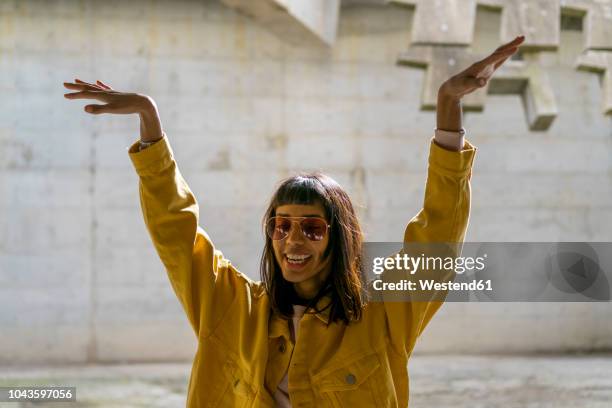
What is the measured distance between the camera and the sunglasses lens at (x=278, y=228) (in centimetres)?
150

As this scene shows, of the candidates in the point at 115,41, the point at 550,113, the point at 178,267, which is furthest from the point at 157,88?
the point at 178,267

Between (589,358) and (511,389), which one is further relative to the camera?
(589,358)

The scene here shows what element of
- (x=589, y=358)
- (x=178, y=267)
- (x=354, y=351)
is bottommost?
(x=589, y=358)

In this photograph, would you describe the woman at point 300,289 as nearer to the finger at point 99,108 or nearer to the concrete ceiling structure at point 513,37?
the finger at point 99,108

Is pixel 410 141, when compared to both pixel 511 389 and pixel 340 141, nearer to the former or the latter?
pixel 340 141

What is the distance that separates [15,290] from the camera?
6469mm

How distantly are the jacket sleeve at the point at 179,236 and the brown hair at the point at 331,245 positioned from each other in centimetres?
9

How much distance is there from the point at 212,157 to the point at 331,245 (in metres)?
5.29

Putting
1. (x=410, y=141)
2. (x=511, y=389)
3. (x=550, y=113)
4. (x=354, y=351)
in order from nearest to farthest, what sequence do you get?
(x=354, y=351)
(x=550, y=113)
(x=511, y=389)
(x=410, y=141)

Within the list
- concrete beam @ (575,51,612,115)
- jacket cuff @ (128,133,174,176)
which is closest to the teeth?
jacket cuff @ (128,133,174,176)

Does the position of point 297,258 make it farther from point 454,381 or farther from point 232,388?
point 454,381

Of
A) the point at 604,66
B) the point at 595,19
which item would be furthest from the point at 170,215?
the point at 604,66

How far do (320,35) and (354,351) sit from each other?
5.24 meters

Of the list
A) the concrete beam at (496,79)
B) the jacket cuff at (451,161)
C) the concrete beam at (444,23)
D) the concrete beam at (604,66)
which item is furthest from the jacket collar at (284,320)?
the concrete beam at (604,66)
